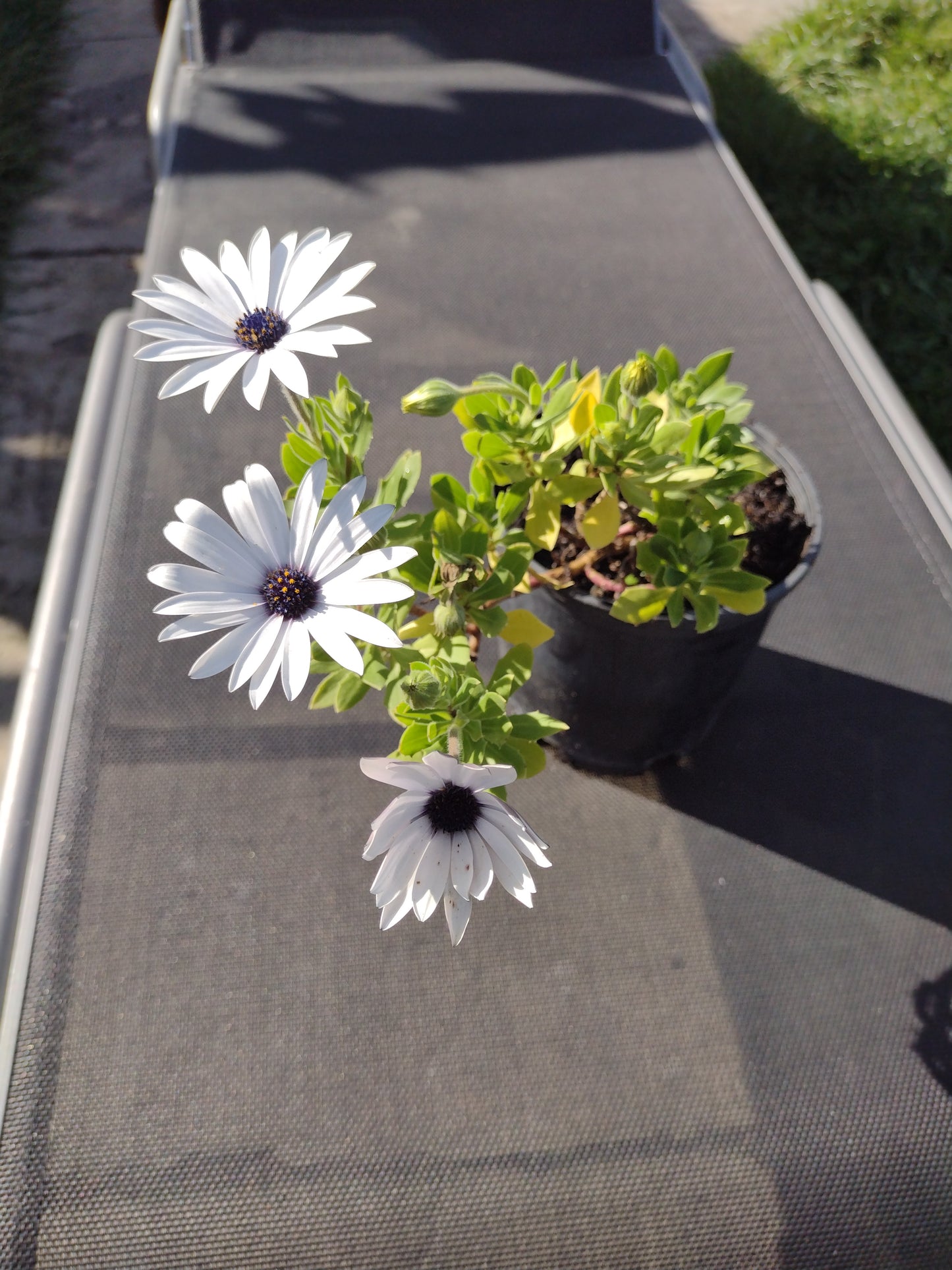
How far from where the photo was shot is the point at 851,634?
105cm

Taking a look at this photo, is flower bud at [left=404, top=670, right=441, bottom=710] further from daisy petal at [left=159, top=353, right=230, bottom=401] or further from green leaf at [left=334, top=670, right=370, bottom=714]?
daisy petal at [left=159, top=353, right=230, bottom=401]

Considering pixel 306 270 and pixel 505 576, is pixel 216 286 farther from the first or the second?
pixel 505 576

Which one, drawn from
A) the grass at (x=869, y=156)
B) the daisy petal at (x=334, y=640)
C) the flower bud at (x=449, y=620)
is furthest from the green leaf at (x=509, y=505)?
the grass at (x=869, y=156)

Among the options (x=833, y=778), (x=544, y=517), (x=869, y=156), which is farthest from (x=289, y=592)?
(x=869, y=156)

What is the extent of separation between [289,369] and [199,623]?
16cm

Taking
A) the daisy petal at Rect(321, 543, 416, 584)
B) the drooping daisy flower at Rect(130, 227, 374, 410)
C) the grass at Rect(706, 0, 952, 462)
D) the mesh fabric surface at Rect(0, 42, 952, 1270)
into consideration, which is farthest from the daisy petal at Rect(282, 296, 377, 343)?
the grass at Rect(706, 0, 952, 462)

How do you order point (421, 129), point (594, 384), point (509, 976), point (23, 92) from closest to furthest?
point (594, 384) → point (509, 976) → point (421, 129) → point (23, 92)

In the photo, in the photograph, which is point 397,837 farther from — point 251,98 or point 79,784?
point 251,98

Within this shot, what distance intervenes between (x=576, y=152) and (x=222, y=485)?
96 cm

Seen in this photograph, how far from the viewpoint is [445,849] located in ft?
1.73

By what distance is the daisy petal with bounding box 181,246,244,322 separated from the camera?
57 cm

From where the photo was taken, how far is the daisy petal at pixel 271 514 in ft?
1.70

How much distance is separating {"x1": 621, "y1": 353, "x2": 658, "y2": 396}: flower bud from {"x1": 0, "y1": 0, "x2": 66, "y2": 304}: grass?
196cm

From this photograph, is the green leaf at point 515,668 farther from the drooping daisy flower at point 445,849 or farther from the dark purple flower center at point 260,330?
the dark purple flower center at point 260,330
